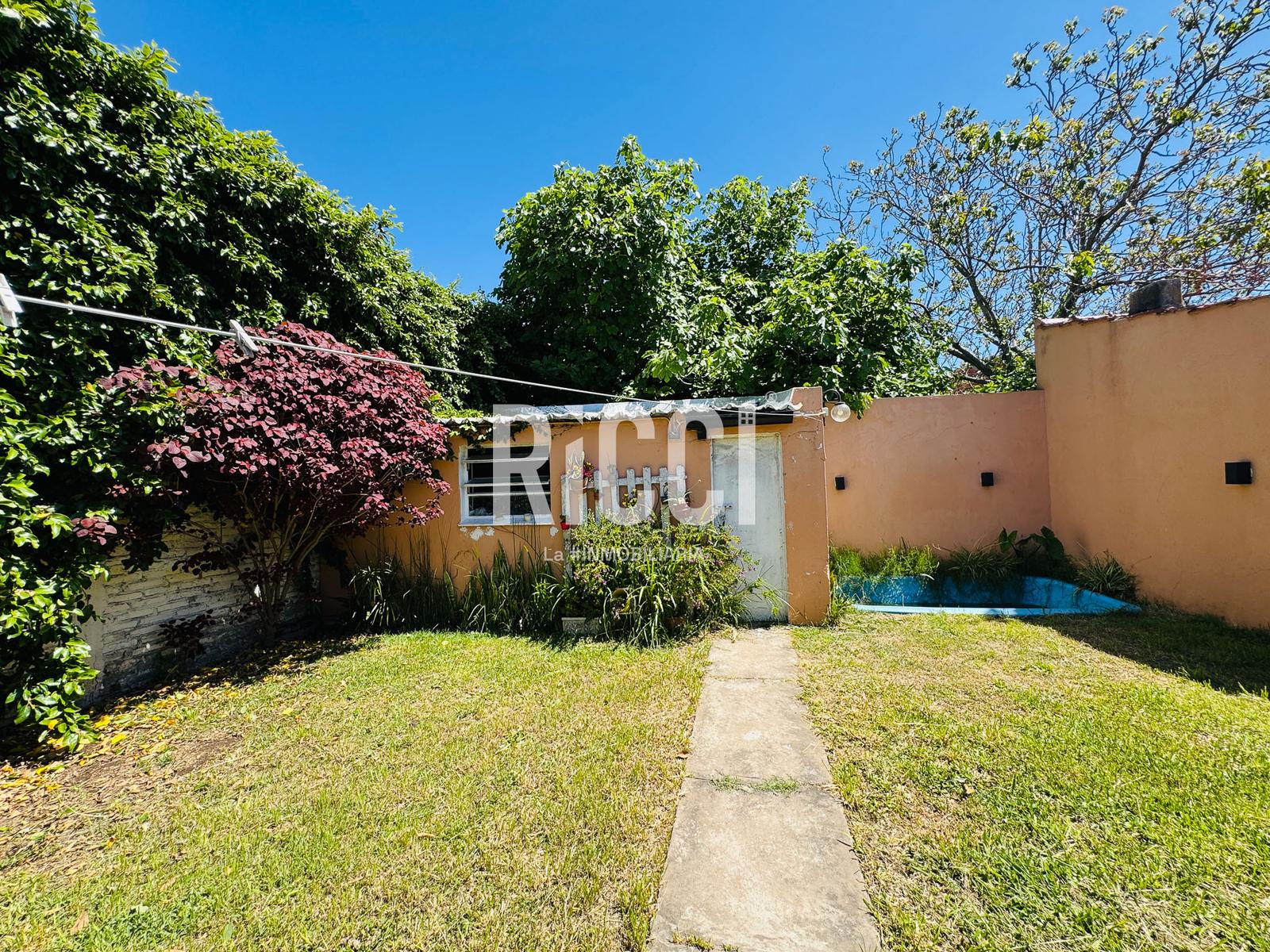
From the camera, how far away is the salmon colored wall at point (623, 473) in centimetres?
623

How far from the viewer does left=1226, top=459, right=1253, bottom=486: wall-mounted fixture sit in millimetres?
5188

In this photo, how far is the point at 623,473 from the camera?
262 inches

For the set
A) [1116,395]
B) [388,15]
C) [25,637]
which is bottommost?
[25,637]

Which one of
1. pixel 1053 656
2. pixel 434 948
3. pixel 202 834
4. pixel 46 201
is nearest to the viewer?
pixel 434 948

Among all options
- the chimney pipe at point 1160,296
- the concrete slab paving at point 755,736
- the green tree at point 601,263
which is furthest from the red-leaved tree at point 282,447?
the chimney pipe at point 1160,296

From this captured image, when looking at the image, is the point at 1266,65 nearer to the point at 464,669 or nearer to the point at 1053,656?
the point at 1053,656

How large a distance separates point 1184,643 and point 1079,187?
11.2 m

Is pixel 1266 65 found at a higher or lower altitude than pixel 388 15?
higher

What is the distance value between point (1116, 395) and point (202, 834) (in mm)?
10333

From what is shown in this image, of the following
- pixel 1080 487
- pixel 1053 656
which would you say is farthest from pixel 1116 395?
pixel 1053 656

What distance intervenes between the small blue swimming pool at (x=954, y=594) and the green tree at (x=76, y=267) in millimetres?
8591

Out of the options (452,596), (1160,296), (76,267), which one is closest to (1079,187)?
(1160,296)

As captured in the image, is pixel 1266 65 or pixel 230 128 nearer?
pixel 230 128

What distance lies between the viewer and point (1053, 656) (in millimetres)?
4895
